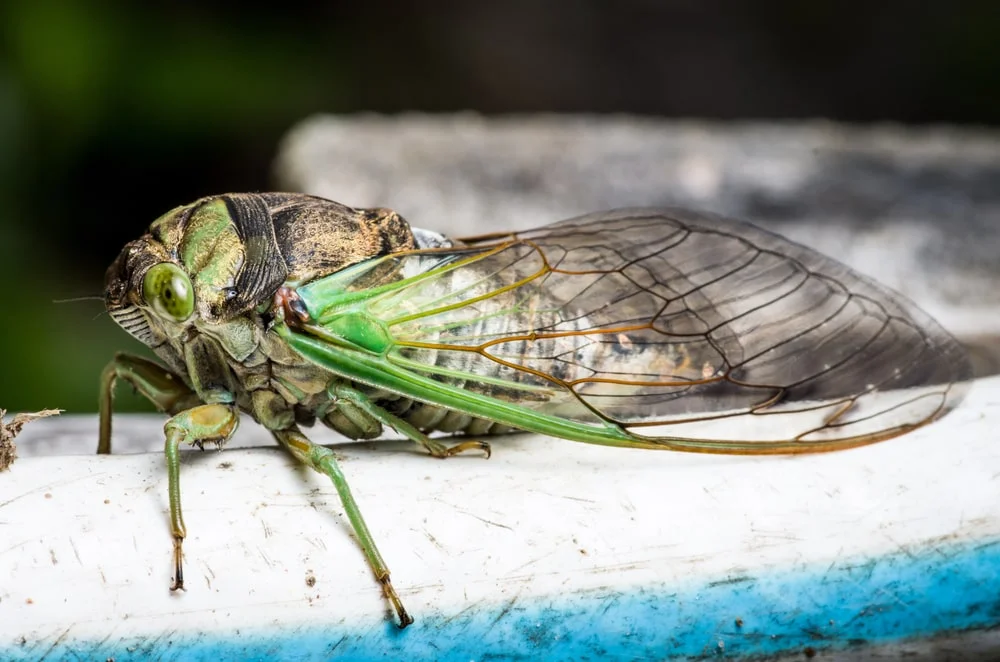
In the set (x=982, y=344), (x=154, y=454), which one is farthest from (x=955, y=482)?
(x=154, y=454)

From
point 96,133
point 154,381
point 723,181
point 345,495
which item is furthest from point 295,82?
point 345,495

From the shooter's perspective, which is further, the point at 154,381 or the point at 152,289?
the point at 154,381

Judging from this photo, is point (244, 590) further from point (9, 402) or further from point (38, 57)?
point (38, 57)

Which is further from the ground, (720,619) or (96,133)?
(96,133)

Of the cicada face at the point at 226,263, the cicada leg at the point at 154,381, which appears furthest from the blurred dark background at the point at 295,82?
the cicada face at the point at 226,263

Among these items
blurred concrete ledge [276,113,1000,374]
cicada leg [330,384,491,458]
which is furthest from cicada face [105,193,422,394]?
blurred concrete ledge [276,113,1000,374]

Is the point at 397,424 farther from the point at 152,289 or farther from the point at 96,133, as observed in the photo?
the point at 96,133

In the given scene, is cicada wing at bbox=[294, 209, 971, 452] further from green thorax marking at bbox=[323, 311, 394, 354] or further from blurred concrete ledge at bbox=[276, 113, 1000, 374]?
blurred concrete ledge at bbox=[276, 113, 1000, 374]
